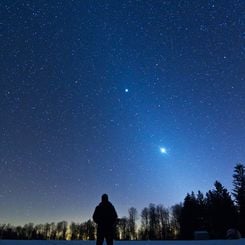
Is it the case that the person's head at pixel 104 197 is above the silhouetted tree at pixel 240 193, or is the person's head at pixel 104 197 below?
below

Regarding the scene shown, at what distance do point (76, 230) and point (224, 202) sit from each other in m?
87.3

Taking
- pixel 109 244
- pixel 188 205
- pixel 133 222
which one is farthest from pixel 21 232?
pixel 109 244

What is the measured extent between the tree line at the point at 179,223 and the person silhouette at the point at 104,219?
3.42ft

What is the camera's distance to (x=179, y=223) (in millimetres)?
67750

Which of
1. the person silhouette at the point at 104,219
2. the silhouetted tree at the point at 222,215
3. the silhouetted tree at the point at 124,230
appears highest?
the silhouetted tree at the point at 124,230

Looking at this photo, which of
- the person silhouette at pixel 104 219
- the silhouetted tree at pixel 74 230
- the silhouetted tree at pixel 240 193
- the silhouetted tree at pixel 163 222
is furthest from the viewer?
the silhouetted tree at pixel 74 230

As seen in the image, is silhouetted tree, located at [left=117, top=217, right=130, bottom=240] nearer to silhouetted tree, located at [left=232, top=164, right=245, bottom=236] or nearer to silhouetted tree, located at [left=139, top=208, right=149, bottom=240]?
silhouetted tree, located at [left=139, top=208, right=149, bottom=240]

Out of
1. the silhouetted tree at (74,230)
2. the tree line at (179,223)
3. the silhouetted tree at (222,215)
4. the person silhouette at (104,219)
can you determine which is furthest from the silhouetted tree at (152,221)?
the person silhouette at (104,219)

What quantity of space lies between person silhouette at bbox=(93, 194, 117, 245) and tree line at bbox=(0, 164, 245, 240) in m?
1.04

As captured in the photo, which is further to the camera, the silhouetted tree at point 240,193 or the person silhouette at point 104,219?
the silhouetted tree at point 240,193

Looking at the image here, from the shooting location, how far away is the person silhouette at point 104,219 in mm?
9102

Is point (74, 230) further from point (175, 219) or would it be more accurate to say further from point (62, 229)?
point (175, 219)

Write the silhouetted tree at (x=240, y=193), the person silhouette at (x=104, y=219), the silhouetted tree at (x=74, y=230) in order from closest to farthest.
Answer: the person silhouette at (x=104, y=219) → the silhouetted tree at (x=240, y=193) → the silhouetted tree at (x=74, y=230)

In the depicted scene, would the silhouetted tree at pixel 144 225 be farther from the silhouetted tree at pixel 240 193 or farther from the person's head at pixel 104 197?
the person's head at pixel 104 197
